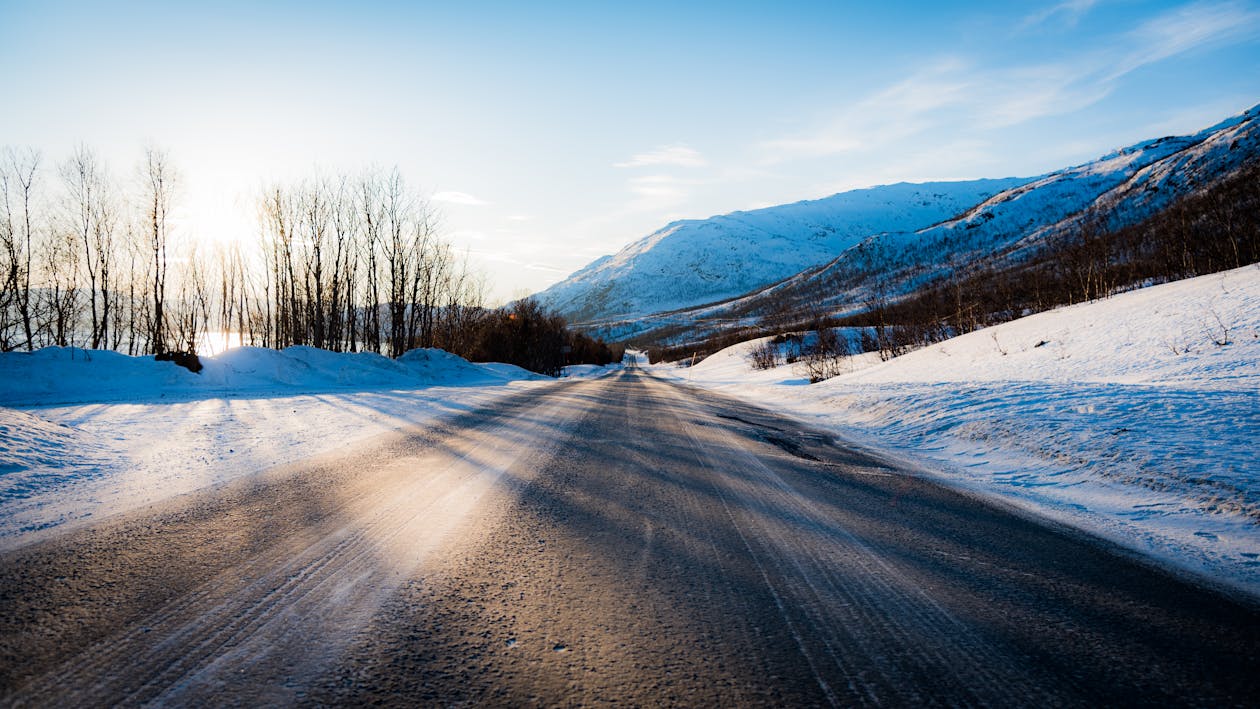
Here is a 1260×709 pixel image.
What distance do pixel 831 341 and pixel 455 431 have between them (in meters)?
19.1

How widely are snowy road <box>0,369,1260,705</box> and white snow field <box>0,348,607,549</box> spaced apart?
0.76 m

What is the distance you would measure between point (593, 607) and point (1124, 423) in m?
6.40

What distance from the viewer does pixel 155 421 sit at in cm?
706

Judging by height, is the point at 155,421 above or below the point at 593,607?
above

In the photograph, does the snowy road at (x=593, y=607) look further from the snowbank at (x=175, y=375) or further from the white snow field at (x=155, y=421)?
the snowbank at (x=175, y=375)

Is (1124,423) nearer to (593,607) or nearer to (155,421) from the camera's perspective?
(593,607)

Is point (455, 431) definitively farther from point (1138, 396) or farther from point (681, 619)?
point (1138, 396)

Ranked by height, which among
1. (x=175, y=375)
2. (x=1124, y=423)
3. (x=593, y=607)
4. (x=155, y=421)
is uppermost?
(x=175, y=375)

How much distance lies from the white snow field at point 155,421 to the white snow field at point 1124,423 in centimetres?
686

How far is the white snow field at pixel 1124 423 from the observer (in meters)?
3.59

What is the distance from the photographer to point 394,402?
434 inches

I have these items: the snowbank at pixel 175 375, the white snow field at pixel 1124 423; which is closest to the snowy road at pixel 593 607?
the white snow field at pixel 1124 423

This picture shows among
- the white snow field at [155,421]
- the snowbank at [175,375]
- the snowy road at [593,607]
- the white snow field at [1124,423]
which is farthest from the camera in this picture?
the snowbank at [175,375]

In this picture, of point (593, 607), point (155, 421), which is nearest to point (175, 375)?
point (155, 421)
